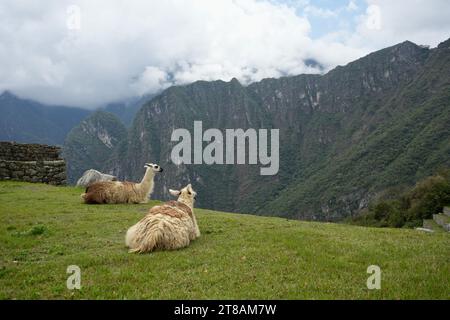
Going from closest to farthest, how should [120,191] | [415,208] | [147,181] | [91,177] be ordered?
[120,191] < [147,181] < [91,177] < [415,208]

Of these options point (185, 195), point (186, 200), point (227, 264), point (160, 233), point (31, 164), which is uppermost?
point (31, 164)

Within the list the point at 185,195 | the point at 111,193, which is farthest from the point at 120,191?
the point at 185,195

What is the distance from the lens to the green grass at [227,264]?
6.27 m

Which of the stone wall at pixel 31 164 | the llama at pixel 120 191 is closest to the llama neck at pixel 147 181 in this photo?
the llama at pixel 120 191

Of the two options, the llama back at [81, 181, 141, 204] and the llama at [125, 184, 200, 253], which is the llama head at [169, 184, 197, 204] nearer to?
the llama at [125, 184, 200, 253]

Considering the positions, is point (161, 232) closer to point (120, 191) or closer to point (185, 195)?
point (185, 195)

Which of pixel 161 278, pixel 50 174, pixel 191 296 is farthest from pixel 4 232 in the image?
pixel 50 174

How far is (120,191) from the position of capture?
19.4 metres

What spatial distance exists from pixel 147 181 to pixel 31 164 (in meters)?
12.6

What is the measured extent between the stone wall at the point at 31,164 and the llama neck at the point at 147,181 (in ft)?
39.7

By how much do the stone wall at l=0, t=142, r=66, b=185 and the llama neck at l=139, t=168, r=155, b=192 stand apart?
12.1 metres

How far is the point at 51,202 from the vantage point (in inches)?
723
